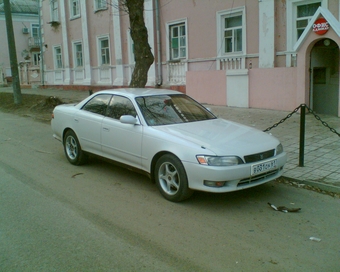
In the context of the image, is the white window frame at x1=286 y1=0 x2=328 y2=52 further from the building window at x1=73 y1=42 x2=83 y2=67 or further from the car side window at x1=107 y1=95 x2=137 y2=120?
the building window at x1=73 y1=42 x2=83 y2=67

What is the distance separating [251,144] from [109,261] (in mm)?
2609

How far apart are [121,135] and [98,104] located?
1214mm

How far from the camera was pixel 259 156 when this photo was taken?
530 centimetres

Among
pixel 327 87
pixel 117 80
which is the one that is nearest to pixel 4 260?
pixel 327 87

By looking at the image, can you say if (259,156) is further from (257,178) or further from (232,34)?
(232,34)

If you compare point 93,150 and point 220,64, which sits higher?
point 220,64

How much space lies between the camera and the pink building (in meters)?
12.0

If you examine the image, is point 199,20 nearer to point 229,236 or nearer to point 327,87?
point 327,87

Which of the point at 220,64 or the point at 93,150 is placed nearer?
the point at 93,150

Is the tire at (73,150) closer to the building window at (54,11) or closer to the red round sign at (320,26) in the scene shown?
the red round sign at (320,26)

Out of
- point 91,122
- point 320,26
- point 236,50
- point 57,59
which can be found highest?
point 57,59

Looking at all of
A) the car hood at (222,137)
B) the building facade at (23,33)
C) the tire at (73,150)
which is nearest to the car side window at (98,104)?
the tire at (73,150)

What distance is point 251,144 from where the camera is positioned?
539cm

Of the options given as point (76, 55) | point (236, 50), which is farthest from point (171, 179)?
point (76, 55)
